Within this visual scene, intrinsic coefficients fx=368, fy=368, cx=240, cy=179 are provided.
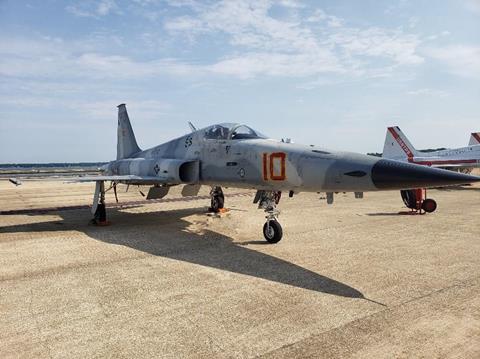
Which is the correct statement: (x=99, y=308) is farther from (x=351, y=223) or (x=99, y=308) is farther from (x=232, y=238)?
(x=351, y=223)

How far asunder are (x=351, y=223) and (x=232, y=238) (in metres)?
4.06

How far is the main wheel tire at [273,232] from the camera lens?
28.2 ft

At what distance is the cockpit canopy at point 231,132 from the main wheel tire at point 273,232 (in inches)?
94.1

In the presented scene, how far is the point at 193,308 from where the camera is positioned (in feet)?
16.3

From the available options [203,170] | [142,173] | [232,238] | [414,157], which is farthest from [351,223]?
[414,157]

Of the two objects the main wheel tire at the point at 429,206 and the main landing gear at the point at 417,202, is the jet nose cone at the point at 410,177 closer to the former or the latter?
the main landing gear at the point at 417,202

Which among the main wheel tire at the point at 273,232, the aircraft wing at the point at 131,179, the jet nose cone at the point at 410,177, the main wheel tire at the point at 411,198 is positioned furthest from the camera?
the main wheel tire at the point at 411,198

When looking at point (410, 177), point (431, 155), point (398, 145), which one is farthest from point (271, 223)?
point (431, 155)

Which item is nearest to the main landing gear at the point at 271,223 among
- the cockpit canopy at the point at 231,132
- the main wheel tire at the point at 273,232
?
the main wheel tire at the point at 273,232

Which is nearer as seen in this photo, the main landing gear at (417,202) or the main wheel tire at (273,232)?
the main wheel tire at (273,232)

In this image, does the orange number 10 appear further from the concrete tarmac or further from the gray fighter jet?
the concrete tarmac

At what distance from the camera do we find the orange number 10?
27.1 ft

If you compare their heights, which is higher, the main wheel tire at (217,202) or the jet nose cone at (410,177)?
the jet nose cone at (410,177)

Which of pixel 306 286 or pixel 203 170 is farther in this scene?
pixel 203 170
